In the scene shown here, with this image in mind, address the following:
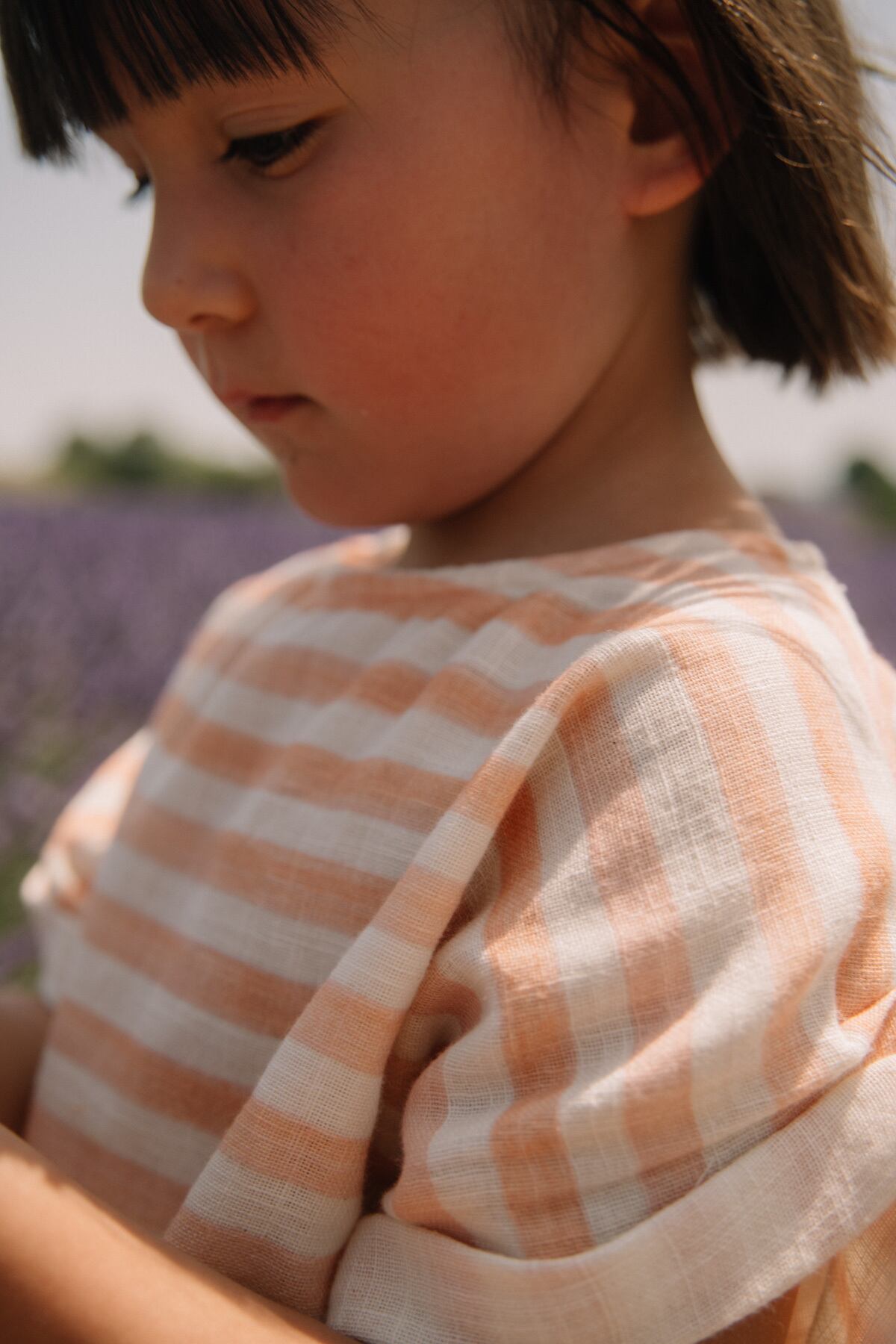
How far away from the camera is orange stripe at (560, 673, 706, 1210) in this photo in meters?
0.47

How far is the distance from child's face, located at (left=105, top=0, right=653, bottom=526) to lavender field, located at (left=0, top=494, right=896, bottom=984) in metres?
0.37

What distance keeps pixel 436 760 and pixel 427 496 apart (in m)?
0.20

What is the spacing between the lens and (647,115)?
2.33 ft

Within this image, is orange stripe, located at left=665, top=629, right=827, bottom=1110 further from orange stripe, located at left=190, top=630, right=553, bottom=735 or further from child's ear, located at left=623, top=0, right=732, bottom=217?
child's ear, located at left=623, top=0, right=732, bottom=217

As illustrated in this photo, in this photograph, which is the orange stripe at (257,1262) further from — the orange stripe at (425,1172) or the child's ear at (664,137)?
the child's ear at (664,137)

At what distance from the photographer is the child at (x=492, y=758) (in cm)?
48

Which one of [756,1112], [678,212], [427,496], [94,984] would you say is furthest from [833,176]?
[94,984]

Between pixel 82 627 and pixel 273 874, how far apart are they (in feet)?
5.00

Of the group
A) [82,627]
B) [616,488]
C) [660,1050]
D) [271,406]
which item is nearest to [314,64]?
[271,406]

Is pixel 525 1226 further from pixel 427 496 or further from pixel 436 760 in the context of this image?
pixel 427 496

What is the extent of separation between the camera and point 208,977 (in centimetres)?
65

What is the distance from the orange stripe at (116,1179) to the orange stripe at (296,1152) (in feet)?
0.42

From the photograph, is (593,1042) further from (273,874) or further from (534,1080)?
(273,874)

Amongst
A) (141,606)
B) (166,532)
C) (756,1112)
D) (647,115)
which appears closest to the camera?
(756,1112)
